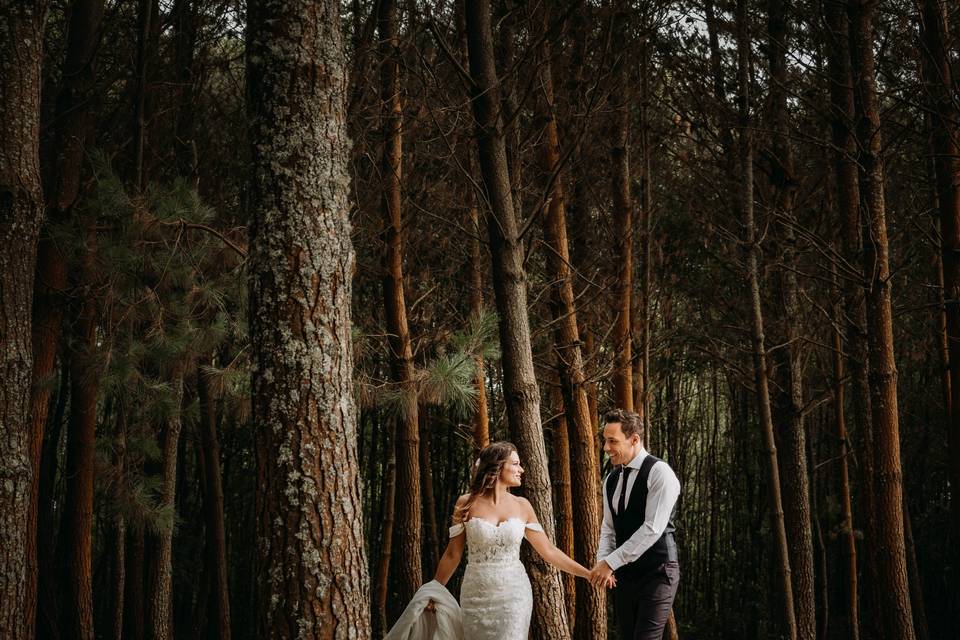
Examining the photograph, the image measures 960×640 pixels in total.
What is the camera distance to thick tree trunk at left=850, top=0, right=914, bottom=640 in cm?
572

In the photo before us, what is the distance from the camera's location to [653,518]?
470 cm

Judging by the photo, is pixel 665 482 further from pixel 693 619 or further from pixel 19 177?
pixel 693 619

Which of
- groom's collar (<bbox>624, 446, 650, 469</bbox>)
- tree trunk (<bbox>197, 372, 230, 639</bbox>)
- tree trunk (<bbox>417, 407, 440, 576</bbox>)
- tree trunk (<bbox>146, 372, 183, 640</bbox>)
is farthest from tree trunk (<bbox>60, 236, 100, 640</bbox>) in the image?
groom's collar (<bbox>624, 446, 650, 469</bbox>)

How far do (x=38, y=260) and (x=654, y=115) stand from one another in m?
6.83

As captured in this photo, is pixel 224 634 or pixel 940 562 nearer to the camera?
pixel 224 634

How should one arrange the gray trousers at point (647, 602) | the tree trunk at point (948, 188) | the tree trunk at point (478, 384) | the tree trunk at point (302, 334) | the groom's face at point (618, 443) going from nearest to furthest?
the tree trunk at point (302, 334), the gray trousers at point (647, 602), the groom's face at point (618, 443), the tree trunk at point (948, 188), the tree trunk at point (478, 384)

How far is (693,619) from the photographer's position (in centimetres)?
1484

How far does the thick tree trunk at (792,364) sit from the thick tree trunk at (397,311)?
11.9ft

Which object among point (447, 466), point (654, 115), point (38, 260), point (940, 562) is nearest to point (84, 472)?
point (38, 260)

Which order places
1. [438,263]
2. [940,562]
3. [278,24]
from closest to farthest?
[278,24] → [438,263] → [940,562]

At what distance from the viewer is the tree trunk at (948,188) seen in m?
5.70

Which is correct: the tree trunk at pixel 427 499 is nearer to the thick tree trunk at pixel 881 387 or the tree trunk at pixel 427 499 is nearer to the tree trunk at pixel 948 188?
the thick tree trunk at pixel 881 387

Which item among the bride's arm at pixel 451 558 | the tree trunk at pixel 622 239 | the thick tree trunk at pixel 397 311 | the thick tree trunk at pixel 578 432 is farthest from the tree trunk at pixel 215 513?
the bride's arm at pixel 451 558

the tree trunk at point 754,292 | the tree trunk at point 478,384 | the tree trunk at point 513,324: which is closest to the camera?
the tree trunk at point 513,324
